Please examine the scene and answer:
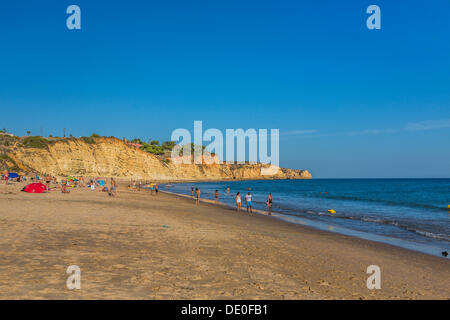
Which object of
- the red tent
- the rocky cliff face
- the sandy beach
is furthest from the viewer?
the rocky cliff face

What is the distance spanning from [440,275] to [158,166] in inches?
4782

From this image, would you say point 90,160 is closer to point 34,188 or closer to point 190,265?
point 34,188

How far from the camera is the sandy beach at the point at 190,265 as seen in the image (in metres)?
5.86

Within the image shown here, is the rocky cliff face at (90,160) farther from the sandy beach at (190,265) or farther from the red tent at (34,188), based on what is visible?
the sandy beach at (190,265)

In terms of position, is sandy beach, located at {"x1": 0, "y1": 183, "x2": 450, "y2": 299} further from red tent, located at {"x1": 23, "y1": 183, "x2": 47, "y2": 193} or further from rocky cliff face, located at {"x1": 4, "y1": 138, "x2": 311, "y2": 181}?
rocky cliff face, located at {"x1": 4, "y1": 138, "x2": 311, "y2": 181}

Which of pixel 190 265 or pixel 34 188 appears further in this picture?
pixel 34 188

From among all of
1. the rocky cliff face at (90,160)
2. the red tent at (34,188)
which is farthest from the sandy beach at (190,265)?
the rocky cliff face at (90,160)

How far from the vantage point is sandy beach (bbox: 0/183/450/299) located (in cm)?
586

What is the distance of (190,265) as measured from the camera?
25.3 ft

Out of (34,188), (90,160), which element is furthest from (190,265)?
(90,160)

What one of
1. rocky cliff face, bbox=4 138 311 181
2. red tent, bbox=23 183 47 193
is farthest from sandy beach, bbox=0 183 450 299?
rocky cliff face, bbox=4 138 311 181
